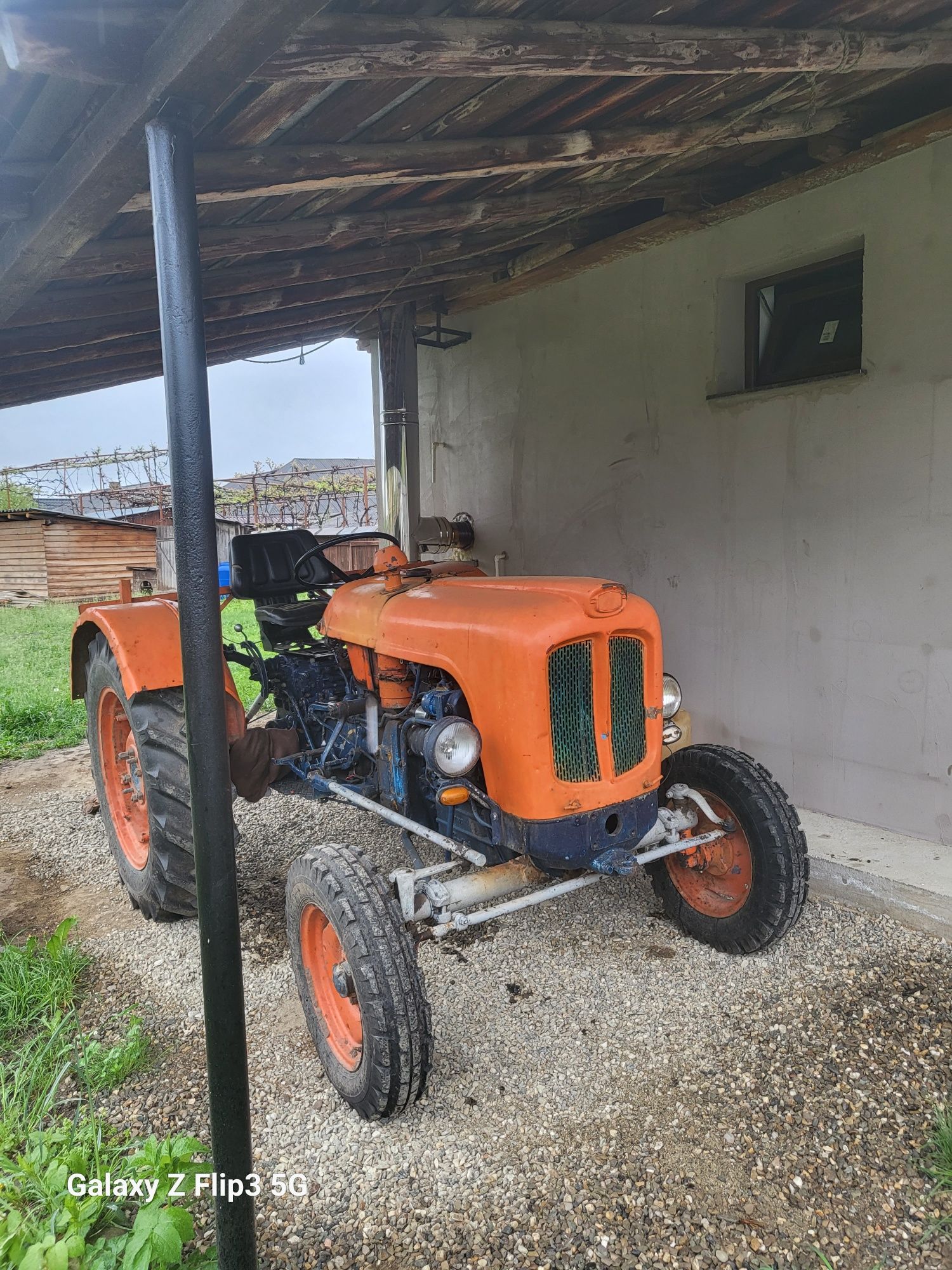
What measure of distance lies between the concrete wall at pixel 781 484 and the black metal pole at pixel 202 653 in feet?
9.16

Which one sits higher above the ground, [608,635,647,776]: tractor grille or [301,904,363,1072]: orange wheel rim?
[608,635,647,776]: tractor grille

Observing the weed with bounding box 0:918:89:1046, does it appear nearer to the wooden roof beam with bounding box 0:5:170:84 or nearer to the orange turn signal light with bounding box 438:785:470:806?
the orange turn signal light with bounding box 438:785:470:806

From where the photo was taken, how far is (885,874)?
8.95 feet

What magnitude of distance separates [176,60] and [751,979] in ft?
8.40

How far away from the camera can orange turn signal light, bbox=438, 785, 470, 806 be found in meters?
1.94

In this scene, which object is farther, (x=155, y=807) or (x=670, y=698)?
(x=155, y=807)

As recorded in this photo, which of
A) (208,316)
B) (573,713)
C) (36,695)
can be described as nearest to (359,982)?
(573,713)

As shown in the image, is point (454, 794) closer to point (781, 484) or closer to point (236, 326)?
point (781, 484)

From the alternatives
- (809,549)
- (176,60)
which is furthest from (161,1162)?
(809,549)

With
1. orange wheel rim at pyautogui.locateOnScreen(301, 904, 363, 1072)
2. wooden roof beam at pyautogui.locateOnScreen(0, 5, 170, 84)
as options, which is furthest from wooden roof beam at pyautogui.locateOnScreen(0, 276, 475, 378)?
orange wheel rim at pyautogui.locateOnScreen(301, 904, 363, 1072)

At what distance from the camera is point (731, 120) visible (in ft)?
7.93

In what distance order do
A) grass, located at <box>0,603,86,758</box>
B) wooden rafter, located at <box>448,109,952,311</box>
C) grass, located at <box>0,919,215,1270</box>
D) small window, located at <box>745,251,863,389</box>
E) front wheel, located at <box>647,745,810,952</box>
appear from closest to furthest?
grass, located at <box>0,919,215,1270</box>
front wheel, located at <box>647,745,810,952</box>
wooden rafter, located at <box>448,109,952,311</box>
small window, located at <box>745,251,863,389</box>
grass, located at <box>0,603,86,758</box>

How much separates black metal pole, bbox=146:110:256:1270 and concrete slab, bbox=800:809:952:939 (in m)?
2.23

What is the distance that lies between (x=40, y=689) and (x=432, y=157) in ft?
20.5
